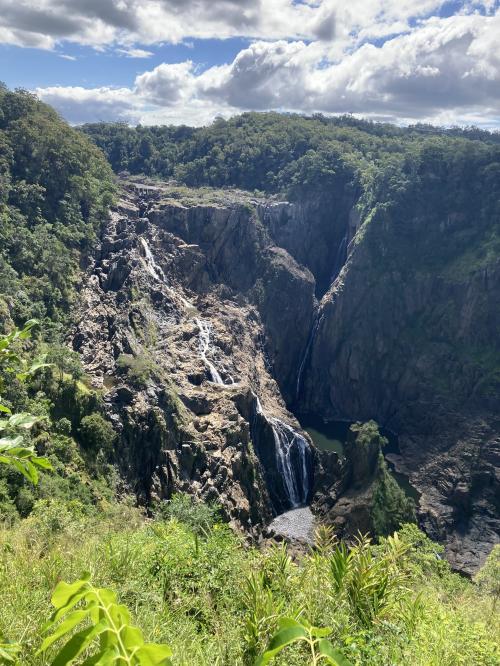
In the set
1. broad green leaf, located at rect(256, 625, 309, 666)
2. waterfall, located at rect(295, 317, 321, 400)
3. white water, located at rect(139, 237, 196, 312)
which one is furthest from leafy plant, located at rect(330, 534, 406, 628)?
waterfall, located at rect(295, 317, 321, 400)

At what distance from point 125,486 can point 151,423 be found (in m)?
4.26

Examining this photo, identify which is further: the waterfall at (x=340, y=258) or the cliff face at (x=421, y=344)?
the waterfall at (x=340, y=258)

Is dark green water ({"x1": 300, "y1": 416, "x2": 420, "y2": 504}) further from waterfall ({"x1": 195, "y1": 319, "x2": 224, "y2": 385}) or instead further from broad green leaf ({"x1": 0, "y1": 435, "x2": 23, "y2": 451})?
broad green leaf ({"x1": 0, "y1": 435, "x2": 23, "y2": 451})

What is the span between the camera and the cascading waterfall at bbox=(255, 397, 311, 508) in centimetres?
3959

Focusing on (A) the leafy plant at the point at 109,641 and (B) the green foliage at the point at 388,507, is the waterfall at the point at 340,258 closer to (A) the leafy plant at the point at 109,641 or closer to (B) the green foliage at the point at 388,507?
(B) the green foliage at the point at 388,507

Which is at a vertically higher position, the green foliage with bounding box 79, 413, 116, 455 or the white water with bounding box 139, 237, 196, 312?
the white water with bounding box 139, 237, 196, 312

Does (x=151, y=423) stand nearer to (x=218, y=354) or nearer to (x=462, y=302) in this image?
(x=218, y=354)

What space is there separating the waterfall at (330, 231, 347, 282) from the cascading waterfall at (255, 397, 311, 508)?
1245 inches

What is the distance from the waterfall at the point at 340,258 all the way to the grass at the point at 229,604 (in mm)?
64837

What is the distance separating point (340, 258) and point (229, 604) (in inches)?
2659

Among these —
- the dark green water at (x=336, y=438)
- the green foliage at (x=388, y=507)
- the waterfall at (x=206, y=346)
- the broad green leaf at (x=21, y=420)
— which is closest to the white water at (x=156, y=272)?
the waterfall at (x=206, y=346)

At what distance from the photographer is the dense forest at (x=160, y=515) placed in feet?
9.49

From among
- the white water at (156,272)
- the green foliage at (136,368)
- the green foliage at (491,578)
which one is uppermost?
the white water at (156,272)

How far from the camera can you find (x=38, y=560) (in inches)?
201
